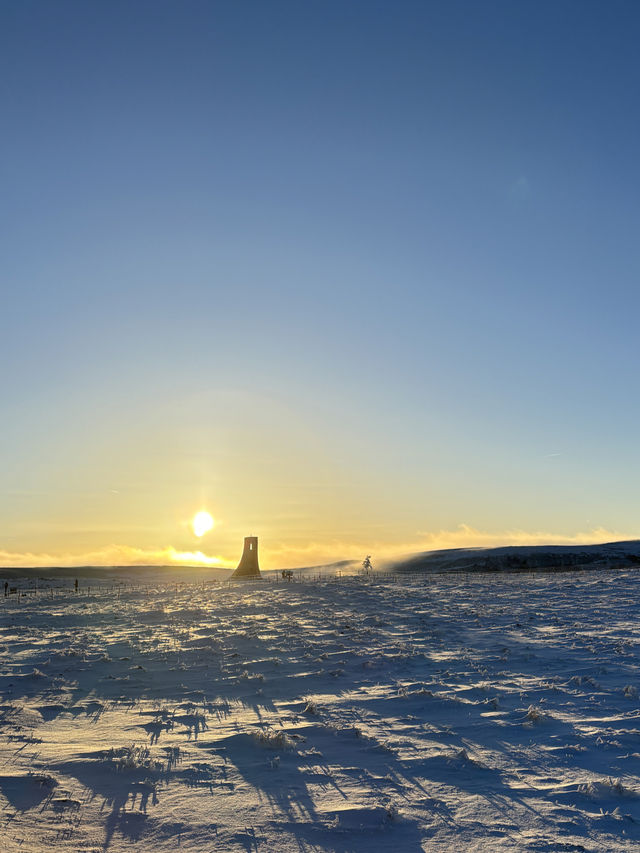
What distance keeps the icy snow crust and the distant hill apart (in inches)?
1967

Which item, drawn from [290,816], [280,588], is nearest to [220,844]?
[290,816]

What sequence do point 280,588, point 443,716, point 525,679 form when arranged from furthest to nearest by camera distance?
point 280,588, point 525,679, point 443,716

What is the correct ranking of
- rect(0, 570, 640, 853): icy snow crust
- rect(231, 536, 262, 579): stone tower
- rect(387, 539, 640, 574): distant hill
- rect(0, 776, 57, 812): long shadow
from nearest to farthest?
rect(0, 570, 640, 853): icy snow crust < rect(0, 776, 57, 812): long shadow < rect(231, 536, 262, 579): stone tower < rect(387, 539, 640, 574): distant hill

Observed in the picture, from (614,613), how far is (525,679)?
1180cm

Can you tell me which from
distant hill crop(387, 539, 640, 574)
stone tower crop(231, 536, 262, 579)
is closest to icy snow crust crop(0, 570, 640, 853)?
stone tower crop(231, 536, 262, 579)

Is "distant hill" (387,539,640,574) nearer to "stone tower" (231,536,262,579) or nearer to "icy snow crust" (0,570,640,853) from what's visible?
"stone tower" (231,536,262,579)

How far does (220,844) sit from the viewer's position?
7.18 m

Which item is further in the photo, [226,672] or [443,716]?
[226,672]

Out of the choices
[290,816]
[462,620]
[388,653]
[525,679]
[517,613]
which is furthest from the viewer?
[517,613]

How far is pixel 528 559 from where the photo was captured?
7506 centimetres

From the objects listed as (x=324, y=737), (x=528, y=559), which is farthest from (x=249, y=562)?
(x=324, y=737)

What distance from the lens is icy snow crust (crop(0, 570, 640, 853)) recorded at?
7566mm

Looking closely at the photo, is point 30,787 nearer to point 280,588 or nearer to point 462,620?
point 462,620

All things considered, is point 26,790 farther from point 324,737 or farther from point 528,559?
point 528,559
